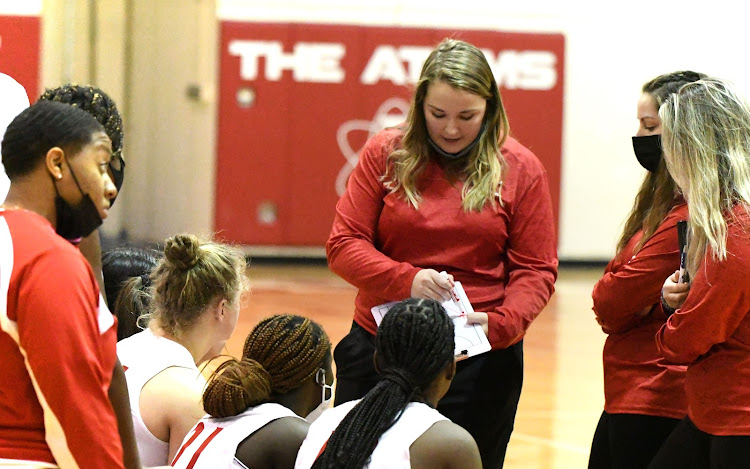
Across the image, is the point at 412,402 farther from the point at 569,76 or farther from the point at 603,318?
the point at 569,76

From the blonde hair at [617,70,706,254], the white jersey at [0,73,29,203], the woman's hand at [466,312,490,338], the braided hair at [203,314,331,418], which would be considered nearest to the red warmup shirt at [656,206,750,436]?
the blonde hair at [617,70,706,254]

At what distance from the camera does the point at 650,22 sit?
12.0 m

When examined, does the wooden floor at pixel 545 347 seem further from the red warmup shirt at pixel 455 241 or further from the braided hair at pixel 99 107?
the braided hair at pixel 99 107

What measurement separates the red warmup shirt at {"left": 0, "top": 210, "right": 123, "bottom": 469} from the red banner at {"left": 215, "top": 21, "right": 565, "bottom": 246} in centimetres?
979

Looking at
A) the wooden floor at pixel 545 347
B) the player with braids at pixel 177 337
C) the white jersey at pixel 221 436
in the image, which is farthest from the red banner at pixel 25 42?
the white jersey at pixel 221 436

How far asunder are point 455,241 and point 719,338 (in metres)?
0.80

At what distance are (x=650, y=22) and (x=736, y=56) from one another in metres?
1.05

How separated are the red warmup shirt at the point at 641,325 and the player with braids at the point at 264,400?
0.83 meters

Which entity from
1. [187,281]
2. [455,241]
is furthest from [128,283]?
[455,241]

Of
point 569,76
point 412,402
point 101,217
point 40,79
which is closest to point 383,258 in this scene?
point 412,402

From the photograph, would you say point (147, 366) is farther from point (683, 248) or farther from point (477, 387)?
point (683, 248)

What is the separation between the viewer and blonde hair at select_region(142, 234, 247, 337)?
2.83 metres

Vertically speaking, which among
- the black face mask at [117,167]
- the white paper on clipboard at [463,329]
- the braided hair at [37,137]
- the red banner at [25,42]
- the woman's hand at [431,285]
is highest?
the red banner at [25,42]

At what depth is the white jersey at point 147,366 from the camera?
2.62 meters
